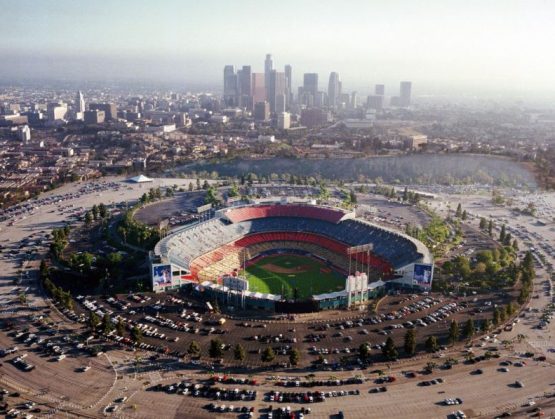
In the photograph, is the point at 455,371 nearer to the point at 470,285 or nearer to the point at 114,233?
the point at 470,285

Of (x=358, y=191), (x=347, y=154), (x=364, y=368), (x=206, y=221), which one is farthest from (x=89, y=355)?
(x=347, y=154)

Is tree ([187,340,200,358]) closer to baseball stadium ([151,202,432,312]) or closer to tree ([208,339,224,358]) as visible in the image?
tree ([208,339,224,358])

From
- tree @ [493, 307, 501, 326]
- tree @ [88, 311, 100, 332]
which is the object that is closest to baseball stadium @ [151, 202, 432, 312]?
tree @ [493, 307, 501, 326]

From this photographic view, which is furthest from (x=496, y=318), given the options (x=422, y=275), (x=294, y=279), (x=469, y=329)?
(x=294, y=279)

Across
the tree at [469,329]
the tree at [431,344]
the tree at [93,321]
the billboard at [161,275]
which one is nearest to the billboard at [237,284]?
the billboard at [161,275]

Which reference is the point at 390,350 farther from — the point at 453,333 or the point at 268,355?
the point at 268,355

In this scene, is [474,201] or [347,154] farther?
[347,154]
